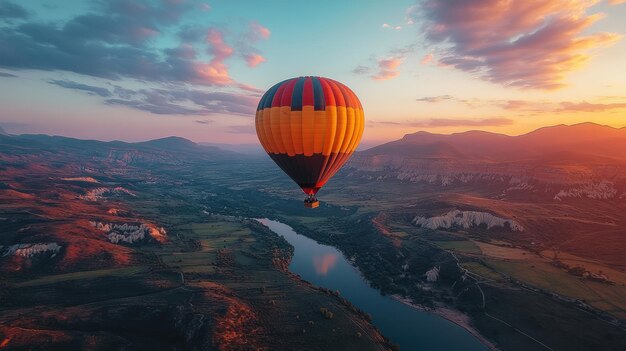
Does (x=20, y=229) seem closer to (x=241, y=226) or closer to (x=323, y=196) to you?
(x=241, y=226)

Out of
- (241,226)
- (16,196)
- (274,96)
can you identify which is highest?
(274,96)

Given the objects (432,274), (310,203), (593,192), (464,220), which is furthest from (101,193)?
(593,192)

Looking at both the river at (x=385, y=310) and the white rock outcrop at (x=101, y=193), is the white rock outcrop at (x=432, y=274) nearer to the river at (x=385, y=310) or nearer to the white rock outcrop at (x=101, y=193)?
the river at (x=385, y=310)

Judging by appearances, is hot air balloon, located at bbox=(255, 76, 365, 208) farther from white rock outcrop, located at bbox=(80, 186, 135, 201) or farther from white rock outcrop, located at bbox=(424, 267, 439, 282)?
white rock outcrop, located at bbox=(80, 186, 135, 201)

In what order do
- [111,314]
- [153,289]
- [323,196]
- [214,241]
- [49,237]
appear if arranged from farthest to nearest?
[323,196] < [214,241] < [49,237] < [153,289] < [111,314]

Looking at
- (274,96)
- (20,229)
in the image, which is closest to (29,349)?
(274,96)

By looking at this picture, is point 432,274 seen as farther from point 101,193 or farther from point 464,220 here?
point 101,193
